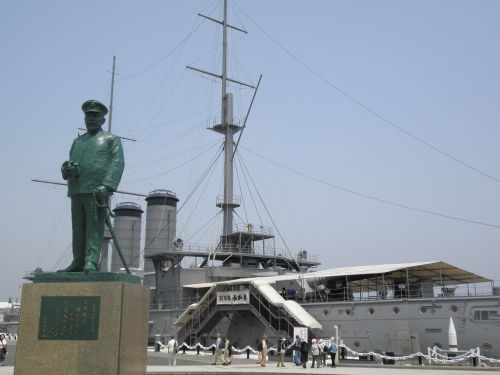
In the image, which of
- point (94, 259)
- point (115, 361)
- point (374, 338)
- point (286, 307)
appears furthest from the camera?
point (286, 307)

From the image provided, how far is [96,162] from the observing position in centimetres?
994

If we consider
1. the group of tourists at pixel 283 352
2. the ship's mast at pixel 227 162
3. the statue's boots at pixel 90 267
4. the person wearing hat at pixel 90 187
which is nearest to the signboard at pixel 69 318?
the statue's boots at pixel 90 267

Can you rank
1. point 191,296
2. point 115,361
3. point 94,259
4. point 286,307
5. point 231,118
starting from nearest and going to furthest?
point 115,361 → point 94,259 → point 286,307 → point 191,296 → point 231,118

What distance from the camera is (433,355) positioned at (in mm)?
22938

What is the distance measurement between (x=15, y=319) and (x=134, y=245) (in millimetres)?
16258

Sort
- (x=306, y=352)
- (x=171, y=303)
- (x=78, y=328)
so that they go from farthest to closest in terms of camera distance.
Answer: (x=171, y=303), (x=306, y=352), (x=78, y=328)

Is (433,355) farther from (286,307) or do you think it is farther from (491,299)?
(286,307)

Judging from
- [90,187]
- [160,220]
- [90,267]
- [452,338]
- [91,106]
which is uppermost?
[160,220]

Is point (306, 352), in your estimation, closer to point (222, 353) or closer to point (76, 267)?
point (222, 353)

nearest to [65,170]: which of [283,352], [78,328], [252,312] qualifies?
[78,328]

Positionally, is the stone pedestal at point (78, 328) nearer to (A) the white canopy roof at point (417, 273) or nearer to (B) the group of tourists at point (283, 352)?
(B) the group of tourists at point (283, 352)

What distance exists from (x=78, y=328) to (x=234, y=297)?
72.0ft

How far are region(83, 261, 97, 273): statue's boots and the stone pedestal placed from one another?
156mm

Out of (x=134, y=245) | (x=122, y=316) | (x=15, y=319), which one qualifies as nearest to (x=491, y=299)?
(x=122, y=316)
